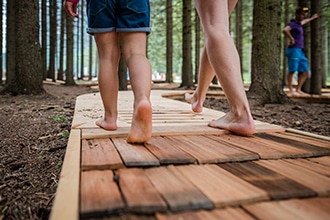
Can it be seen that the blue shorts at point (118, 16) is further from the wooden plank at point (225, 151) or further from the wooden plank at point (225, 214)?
the wooden plank at point (225, 214)

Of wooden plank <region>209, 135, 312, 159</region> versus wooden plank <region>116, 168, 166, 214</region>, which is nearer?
wooden plank <region>116, 168, 166, 214</region>

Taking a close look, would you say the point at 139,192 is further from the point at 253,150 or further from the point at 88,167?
the point at 253,150

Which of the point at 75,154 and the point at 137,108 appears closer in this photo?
the point at 75,154

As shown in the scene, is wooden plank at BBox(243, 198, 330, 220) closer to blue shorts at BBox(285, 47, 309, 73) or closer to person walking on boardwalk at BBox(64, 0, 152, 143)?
person walking on boardwalk at BBox(64, 0, 152, 143)

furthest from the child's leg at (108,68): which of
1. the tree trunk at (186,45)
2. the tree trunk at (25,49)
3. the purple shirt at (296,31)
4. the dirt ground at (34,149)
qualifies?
the tree trunk at (186,45)

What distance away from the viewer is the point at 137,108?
1.49 m

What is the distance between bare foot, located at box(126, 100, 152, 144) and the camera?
146 cm

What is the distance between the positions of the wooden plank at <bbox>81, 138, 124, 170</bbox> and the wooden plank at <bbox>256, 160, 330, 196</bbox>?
0.58 meters

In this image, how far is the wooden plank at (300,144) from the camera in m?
1.37

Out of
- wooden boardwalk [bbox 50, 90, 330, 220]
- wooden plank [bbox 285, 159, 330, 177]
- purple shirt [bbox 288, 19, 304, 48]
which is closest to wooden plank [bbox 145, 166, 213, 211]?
wooden boardwalk [bbox 50, 90, 330, 220]

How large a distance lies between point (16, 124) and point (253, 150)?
2.78 meters

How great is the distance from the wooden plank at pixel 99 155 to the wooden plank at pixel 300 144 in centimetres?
88

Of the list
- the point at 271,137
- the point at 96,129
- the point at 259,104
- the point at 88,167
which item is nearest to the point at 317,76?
the point at 259,104

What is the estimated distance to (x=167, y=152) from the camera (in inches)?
50.8
